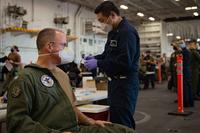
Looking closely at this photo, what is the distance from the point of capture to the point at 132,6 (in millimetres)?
14273

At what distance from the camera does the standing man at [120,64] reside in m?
2.16

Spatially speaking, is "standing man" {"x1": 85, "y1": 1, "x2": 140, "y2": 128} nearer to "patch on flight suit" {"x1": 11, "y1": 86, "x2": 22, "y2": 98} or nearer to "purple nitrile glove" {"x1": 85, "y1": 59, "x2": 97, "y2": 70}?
"purple nitrile glove" {"x1": 85, "y1": 59, "x2": 97, "y2": 70}

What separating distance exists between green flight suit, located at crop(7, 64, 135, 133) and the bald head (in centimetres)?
16

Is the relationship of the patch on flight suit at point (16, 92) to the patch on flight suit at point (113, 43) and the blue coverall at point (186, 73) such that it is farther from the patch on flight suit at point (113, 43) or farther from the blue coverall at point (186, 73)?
the blue coverall at point (186, 73)

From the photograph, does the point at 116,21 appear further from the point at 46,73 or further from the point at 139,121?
the point at 139,121

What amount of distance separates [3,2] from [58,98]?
29.5 ft

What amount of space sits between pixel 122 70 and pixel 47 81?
700mm

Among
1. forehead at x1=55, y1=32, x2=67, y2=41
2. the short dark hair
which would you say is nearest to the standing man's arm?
the short dark hair

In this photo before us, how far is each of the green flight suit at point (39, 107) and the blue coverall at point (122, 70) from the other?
1.51ft

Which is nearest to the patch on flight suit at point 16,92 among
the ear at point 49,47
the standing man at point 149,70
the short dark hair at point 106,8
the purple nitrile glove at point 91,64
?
the ear at point 49,47

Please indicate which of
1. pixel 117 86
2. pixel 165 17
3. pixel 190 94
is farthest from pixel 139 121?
pixel 165 17

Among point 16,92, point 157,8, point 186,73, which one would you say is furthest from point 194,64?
point 157,8

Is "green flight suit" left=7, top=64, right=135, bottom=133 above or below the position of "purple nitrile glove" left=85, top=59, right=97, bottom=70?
below

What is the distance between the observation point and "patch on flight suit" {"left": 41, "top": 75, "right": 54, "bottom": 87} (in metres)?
1.62
